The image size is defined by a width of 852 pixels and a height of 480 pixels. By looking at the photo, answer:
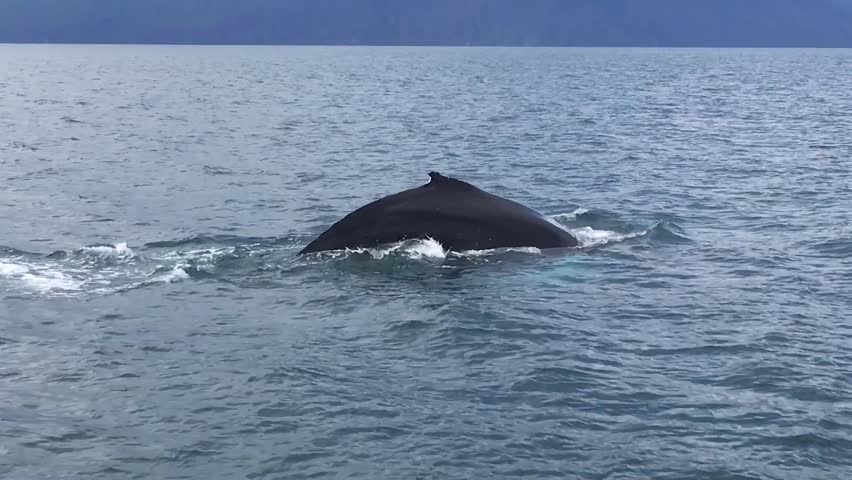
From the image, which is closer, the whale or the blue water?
the blue water

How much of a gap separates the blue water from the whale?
360mm

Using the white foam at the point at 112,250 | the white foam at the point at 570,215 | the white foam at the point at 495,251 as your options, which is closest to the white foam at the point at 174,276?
the white foam at the point at 112,250

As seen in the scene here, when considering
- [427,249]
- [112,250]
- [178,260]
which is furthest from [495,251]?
[112,250]

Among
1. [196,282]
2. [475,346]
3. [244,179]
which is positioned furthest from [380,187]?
[475,346]

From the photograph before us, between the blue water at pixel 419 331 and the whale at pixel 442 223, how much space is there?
360 millimetres

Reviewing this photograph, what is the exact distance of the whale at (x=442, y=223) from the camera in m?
21.9

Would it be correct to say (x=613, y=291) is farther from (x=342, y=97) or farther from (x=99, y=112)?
(x=342, y=97)

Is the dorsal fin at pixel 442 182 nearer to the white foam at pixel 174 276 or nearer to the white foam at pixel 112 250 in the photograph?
the white foam at pixel 174 276

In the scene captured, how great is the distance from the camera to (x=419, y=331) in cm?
1708

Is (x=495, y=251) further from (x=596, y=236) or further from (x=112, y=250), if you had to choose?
(x=112, y=250)

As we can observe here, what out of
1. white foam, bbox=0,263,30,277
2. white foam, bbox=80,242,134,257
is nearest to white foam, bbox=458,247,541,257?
white foam, bbox=80,242,134,257

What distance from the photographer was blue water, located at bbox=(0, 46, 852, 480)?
40.9 ft

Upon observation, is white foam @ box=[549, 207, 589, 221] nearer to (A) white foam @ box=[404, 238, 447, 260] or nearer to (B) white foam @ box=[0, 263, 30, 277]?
(A) white foam @ box=[404, 238, 447, 260]

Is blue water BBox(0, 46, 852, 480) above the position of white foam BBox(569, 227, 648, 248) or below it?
below
